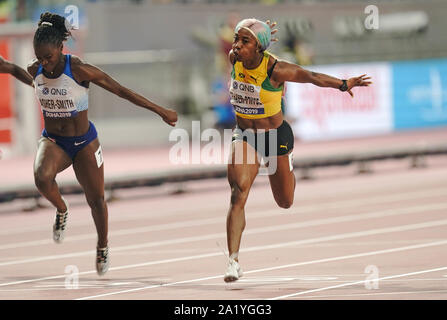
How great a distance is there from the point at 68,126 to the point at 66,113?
15 cm

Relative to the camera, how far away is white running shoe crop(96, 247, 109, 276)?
10.9m

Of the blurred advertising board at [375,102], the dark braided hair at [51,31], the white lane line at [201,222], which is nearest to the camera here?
the dark braided hair at [51,31]

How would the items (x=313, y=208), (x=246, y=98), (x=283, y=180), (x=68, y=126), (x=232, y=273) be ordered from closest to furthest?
(x=232, y=273) < (x=246, y=98) < (x=68, y=126) < (x=283, y=180) < (x=313, y=208)

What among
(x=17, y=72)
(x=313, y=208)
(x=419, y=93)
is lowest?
(x=313, y=208)

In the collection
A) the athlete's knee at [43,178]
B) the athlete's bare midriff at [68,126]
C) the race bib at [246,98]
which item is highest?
the race bib at [246,98]

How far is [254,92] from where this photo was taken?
406 inches

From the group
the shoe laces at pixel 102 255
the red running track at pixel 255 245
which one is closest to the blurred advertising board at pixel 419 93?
the red running track at pixel 255 245

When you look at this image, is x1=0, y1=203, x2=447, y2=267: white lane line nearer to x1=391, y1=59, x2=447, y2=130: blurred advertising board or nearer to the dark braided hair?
the dark braided hair

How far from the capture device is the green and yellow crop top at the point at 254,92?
10.3 m

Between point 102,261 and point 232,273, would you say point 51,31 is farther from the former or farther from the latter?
point 232,273

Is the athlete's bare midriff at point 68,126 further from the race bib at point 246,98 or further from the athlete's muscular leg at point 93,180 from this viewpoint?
the race bib at point 246,98

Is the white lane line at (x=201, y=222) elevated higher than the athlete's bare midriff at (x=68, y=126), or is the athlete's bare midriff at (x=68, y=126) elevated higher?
the athlete's bare midriff at (x=68, y=126)

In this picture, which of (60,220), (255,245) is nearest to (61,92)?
(60,220)

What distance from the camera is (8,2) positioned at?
3130 cm
